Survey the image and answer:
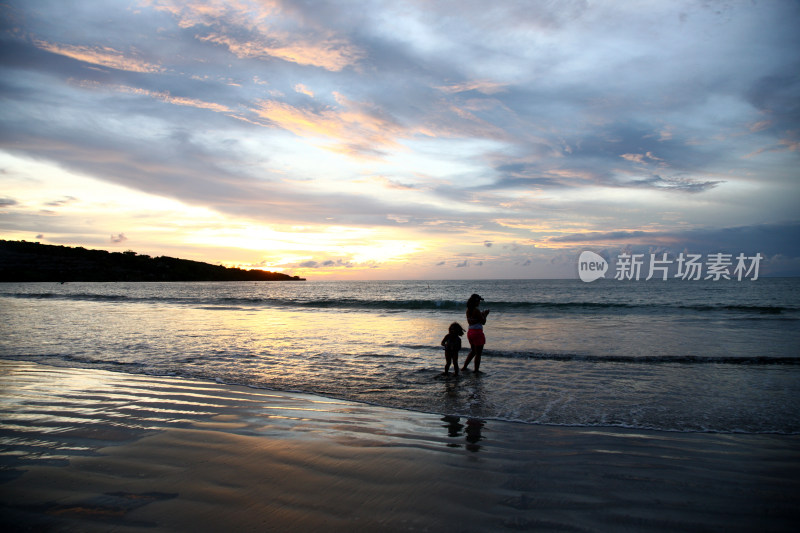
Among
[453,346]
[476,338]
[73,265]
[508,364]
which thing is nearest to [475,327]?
[476,338]

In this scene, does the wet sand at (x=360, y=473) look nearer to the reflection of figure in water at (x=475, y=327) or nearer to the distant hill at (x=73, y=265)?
the reflection of figure in water at (x=475, y=327)

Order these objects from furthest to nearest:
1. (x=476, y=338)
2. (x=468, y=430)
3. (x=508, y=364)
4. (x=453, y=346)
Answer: (x=508, y=364) < (x=476, y=338) < (x=453, y=346) < (x=468, y=430)

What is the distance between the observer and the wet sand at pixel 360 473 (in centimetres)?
310

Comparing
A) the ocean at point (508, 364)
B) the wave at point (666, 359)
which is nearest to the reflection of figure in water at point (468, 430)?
the ocean at point (508, 364)

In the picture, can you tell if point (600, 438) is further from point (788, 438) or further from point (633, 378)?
point (633, 378)

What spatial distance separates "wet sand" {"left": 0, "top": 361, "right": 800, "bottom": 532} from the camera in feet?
10.2

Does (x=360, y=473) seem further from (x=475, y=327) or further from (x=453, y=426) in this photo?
(x=475, y=327)

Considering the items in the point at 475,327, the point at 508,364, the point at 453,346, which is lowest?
the point at 508,364

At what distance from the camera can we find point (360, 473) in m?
3.92

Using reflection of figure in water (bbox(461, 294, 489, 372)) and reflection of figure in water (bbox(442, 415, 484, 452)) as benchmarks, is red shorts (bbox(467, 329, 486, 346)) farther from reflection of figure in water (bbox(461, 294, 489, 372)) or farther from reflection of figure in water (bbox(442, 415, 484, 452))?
reflection of figure in water (bbox(442, 415, 484, 452))

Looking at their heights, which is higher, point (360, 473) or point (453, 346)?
point (453, 346)

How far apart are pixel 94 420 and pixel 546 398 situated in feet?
23.8

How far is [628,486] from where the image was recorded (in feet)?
12.5

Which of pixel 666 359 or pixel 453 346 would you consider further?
pixel 666 359
